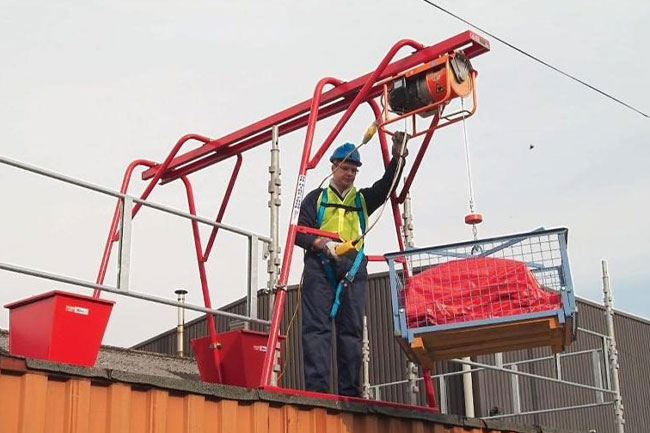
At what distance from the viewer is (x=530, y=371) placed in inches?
926

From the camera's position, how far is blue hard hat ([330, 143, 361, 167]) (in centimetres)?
903

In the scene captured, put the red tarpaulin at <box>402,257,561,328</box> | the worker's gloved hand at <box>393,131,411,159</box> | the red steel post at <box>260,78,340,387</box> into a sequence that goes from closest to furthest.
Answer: the red tarpaulin at <box>402,257,561,328</box> < the red steel post at <box>260,78,340,387</box> < the worker's gloved hand at <box>393,131,411,159</box>

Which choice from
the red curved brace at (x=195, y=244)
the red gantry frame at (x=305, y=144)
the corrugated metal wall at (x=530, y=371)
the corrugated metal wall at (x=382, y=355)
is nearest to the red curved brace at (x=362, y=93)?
the red gantry frame at (x=305, y=144)

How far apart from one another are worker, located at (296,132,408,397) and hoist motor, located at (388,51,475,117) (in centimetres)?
31

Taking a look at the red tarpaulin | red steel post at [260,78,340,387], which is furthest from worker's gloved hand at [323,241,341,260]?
the red tarpaulin

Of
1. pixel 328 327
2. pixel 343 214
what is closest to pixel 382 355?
pixel 343 214

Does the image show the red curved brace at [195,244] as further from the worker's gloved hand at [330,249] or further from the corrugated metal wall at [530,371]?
the corrugated metal wall at [530,371]

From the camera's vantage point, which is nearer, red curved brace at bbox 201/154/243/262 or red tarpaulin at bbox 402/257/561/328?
red tarpaulin at bbox 402/257/561/328

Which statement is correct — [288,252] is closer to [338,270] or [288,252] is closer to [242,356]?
[338,270]

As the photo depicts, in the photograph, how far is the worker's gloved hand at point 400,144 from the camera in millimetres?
8789

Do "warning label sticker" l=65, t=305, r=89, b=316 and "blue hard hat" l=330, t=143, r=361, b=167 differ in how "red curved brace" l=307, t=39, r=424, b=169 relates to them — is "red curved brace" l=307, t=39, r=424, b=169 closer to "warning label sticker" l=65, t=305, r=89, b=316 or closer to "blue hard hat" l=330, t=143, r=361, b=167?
"blue hard hat" l=330, t=143, r=361, b=167

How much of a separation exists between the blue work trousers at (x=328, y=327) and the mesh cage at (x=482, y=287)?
921 mm

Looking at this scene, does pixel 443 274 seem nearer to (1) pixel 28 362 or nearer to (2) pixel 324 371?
(2) pixel 324 371

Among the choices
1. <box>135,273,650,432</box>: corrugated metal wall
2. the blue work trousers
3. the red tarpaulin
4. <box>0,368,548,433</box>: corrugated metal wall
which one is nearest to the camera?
<box>0,368,548,433</box>: corrugated metal wall
